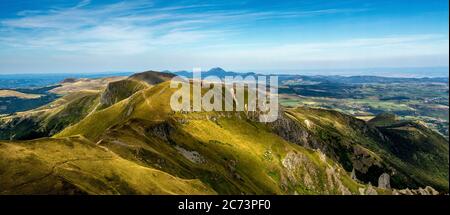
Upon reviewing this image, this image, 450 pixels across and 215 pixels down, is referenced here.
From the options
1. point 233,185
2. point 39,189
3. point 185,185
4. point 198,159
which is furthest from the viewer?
point 198,159

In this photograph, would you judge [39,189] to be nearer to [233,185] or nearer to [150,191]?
[150,191]

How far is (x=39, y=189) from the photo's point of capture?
77188 millimetres
